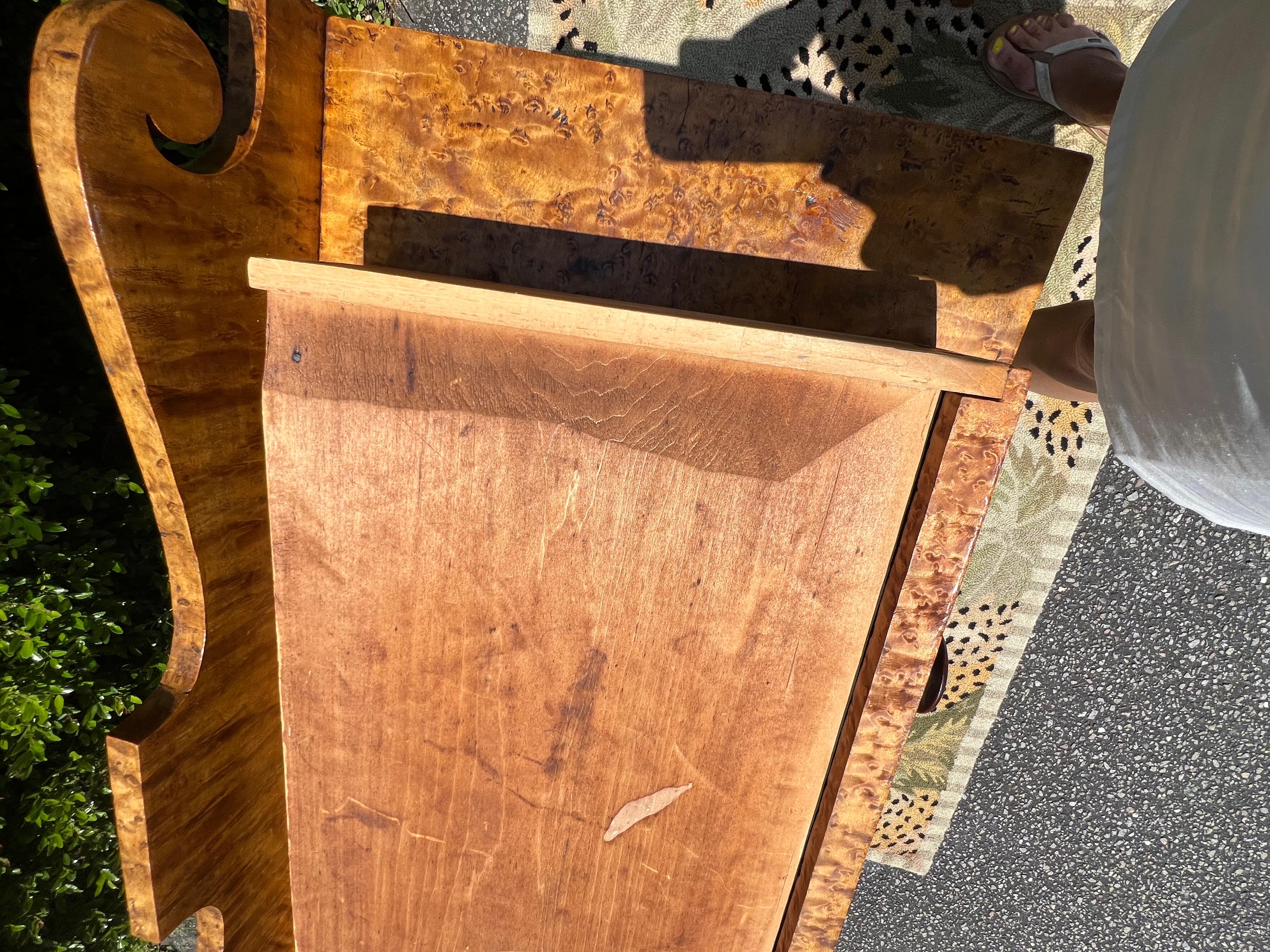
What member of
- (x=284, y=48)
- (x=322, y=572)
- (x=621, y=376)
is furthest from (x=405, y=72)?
(x=322, y=572)

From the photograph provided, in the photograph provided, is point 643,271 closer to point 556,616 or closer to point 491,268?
point 491,268

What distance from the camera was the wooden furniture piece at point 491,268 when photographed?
662mm

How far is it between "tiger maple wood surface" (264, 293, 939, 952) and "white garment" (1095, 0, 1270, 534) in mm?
195

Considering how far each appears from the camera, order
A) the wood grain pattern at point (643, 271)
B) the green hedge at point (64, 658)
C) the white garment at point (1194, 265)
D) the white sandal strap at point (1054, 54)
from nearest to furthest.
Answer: the white garment at point (1194, 265) < the wood grain pattern at point (643, 271) < the green hedge at point (64, 658) < the white sandal strap at point (1054, 54)

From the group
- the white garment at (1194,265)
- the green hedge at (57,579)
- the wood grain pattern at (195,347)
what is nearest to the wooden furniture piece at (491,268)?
the wood grain pattern at (195,347)

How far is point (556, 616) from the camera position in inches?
30.6

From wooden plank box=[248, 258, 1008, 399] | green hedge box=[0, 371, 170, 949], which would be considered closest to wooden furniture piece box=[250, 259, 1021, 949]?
wooden plank box=[248, 258, 1008, 399]

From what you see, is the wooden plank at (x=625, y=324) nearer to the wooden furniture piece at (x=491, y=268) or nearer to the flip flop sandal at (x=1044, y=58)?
the wooden furniture piece at (x=491, y=268)

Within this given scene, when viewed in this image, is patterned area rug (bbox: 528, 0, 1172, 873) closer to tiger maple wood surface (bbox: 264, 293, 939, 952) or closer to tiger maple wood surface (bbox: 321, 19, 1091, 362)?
tiger maple wood surface (bbox: 321, 19, 1091, 362)

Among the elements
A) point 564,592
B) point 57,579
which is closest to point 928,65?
point 564,592

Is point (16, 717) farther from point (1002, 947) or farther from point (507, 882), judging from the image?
point (1002, 947)

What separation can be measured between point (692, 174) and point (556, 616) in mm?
578

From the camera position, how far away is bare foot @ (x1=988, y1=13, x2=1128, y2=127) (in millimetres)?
1182

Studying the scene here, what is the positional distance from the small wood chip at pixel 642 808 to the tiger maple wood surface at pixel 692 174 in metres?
0.62
